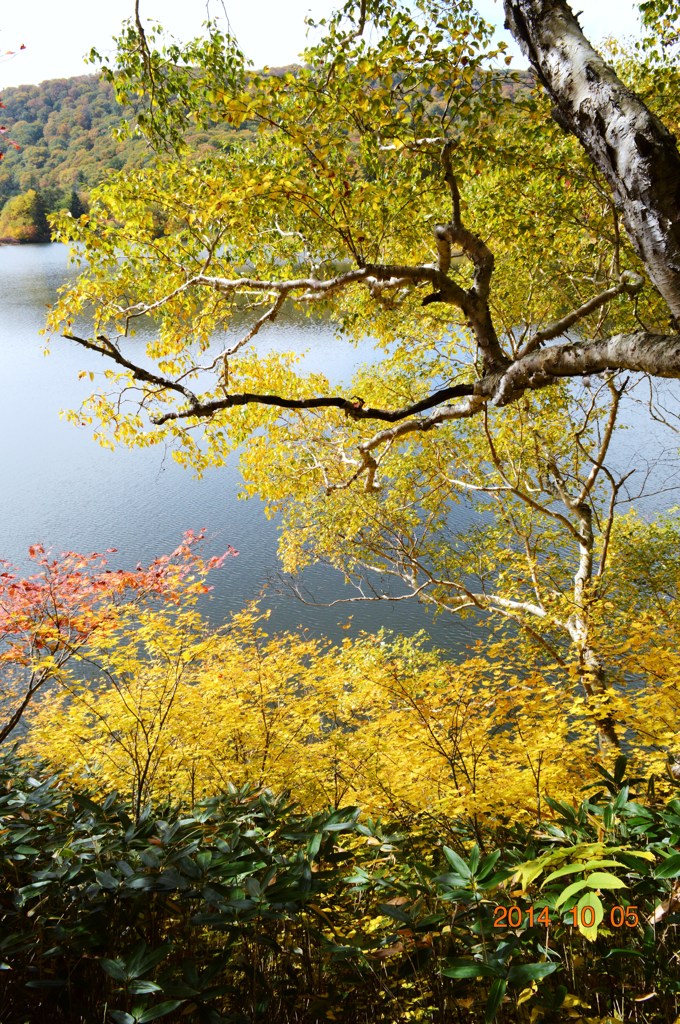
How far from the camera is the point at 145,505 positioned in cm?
1351

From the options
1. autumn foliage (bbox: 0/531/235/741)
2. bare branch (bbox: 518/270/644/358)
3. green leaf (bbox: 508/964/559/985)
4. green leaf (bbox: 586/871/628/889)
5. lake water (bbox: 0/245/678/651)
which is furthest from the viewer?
lake water (bbox: 0/245/678/651)

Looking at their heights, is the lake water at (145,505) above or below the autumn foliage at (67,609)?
above

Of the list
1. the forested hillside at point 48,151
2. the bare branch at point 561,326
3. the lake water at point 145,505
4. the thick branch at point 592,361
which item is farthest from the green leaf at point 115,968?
the forested hillside at point 48,151

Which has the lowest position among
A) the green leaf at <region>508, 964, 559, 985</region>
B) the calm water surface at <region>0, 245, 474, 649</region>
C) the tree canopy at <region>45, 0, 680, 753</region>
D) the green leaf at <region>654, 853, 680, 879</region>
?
the green leaf at <region>508, 964, 559, 985</region>

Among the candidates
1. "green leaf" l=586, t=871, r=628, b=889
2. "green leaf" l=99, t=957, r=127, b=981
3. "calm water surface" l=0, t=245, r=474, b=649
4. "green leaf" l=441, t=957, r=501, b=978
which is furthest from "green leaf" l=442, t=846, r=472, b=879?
"calm water surface" l=0, t=245, r=474, b=649

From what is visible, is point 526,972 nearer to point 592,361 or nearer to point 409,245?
point 592,361

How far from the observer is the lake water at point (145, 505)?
10523 mm

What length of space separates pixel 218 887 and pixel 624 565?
814 centimetres

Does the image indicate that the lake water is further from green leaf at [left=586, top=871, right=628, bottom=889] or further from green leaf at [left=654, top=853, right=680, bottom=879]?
green leaf at [left=586, top=871, right=628, bottom=889]

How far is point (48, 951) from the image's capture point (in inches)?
54.9

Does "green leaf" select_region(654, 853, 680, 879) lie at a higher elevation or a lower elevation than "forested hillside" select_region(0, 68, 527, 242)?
lower

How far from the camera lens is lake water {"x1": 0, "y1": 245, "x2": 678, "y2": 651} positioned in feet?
34.5

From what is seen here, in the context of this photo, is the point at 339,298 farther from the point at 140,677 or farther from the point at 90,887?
the point at 90,887

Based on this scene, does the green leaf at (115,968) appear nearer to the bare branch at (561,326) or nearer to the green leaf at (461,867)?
the green leaf at (461,867)
